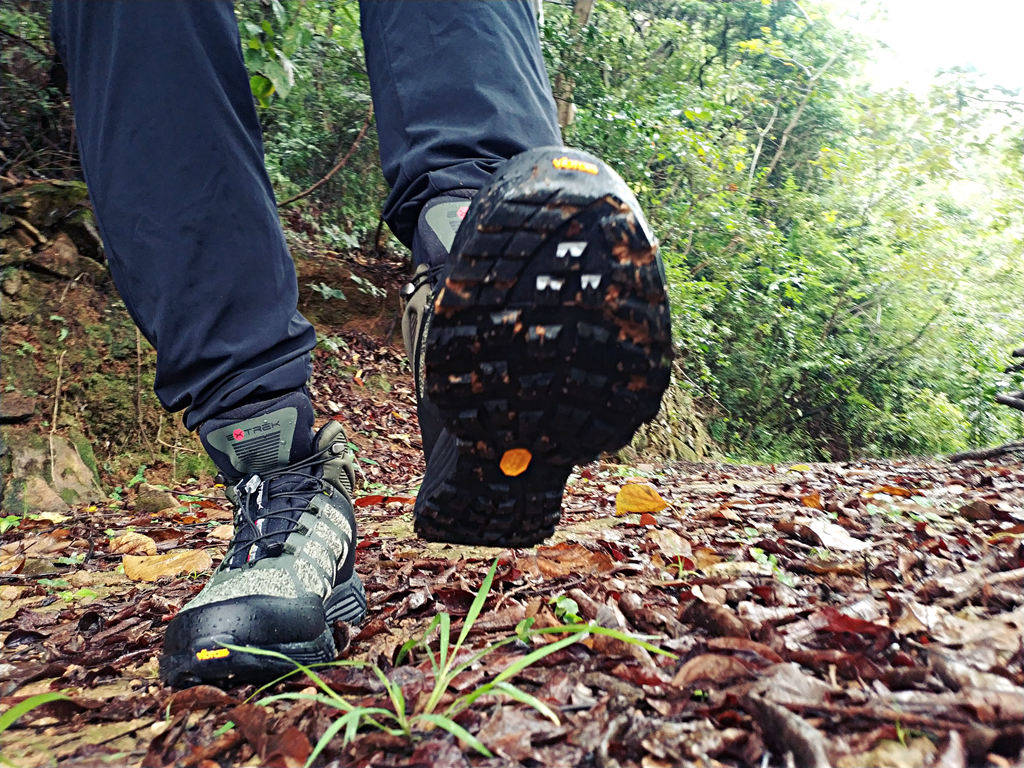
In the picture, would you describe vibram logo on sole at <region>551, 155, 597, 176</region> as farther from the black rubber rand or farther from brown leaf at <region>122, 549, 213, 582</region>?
brown leaf at <region>122, 549, 213, 582</region>

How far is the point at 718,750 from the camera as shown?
0.63 meters

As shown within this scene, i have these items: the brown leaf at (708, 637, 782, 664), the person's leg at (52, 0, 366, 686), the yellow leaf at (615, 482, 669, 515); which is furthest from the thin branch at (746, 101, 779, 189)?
the brown leaf at (708, 637, 782, 664)

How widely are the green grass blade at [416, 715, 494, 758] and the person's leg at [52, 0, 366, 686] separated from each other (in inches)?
13.3

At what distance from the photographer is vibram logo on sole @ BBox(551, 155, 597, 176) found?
835 millimetres

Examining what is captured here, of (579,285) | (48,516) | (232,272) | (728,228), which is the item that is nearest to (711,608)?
(579,285)

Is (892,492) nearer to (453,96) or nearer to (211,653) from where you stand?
(453,96)

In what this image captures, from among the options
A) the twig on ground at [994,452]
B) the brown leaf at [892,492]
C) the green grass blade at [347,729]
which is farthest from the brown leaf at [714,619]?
the twig on ground at [994,452]

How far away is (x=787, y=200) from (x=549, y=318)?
461 inches

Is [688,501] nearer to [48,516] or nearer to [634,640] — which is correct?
[634,640]

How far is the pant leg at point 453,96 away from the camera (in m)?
1.14

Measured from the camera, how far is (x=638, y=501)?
82.9 inches

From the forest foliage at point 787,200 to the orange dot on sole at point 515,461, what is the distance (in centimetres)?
438

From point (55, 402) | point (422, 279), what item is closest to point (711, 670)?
point (422, 279)

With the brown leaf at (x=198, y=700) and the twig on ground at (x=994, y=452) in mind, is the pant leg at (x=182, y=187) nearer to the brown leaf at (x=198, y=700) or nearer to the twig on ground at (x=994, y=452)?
the brown leaf at (x=198, y=700)
